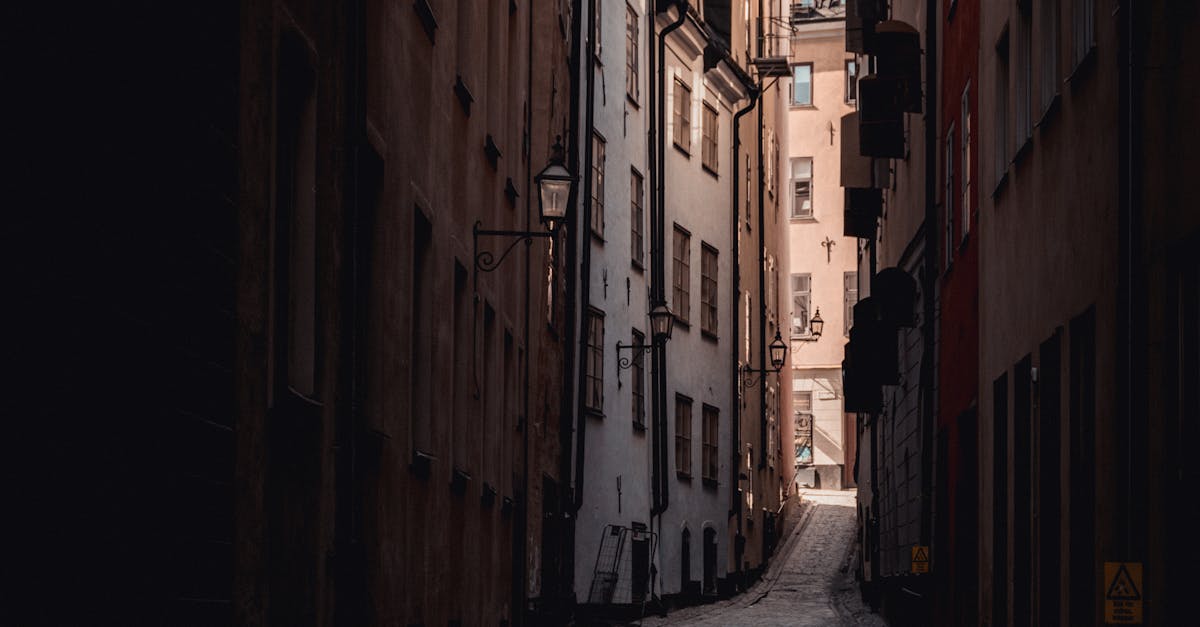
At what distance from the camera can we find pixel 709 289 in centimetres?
3862

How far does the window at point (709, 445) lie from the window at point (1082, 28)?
79.7ft

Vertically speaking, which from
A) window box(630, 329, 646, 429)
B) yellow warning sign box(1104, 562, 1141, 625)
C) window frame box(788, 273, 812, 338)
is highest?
window frame box(788, 273, 812, 338)

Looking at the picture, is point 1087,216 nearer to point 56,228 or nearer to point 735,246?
point 56,228

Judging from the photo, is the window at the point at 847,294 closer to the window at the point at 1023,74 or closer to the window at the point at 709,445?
the window at the point at 709,445

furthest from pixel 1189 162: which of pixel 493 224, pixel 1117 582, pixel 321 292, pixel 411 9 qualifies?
pixel 493 224

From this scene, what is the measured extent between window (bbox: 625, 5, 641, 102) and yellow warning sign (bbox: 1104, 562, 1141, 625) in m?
22.9

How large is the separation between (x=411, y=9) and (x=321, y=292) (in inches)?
139

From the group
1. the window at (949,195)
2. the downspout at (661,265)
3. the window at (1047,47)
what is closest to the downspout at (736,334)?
the downspout at (661,265)

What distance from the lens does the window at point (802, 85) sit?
61.0m

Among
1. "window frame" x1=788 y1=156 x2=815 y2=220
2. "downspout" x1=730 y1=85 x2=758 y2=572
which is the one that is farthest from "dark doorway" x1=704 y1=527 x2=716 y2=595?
"window frame" x1=788 y1=156 x2=815 y2=220

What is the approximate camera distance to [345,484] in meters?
10.1

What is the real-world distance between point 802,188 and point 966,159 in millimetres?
40778

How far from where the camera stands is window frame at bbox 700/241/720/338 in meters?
38.1

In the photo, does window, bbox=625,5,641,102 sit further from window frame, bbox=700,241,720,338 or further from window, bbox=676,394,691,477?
window, bbox=676,394,691,477
